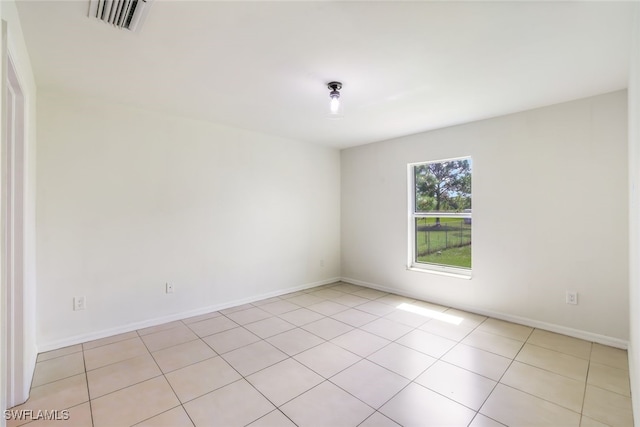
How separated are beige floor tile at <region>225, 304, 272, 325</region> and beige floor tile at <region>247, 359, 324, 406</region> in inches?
41.4

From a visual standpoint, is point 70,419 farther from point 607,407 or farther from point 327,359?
point 607,407

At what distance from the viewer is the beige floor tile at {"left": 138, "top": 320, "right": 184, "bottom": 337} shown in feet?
9.94

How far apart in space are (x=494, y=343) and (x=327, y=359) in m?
1.62

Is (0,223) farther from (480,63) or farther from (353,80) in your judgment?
(480,63)

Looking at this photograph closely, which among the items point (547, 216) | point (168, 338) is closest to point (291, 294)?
point (168, 338)

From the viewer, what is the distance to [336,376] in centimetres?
223

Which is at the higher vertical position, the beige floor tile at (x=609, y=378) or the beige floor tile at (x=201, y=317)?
the beige floor tile at (x=201, y=317)

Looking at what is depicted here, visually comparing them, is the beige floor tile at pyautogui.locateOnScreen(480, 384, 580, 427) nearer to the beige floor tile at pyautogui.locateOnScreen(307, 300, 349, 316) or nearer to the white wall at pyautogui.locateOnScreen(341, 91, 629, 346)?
the white wall at pyautogui.locateOnScreen(341, 91, 629, 346)

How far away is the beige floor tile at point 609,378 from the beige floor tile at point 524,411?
53cm

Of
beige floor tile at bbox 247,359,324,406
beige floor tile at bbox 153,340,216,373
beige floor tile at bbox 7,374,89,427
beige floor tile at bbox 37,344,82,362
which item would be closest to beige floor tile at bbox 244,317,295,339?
beige floor tile at bbox 153,340,216,373

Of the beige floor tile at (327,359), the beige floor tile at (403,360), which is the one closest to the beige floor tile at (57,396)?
the beige floor tile at (327,359)

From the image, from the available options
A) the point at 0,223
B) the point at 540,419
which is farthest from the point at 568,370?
the point at 0,223

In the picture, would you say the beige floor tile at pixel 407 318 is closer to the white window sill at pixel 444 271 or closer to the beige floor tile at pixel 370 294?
the beige floor tile at pixel 370 294

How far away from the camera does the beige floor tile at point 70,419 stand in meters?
1.73
